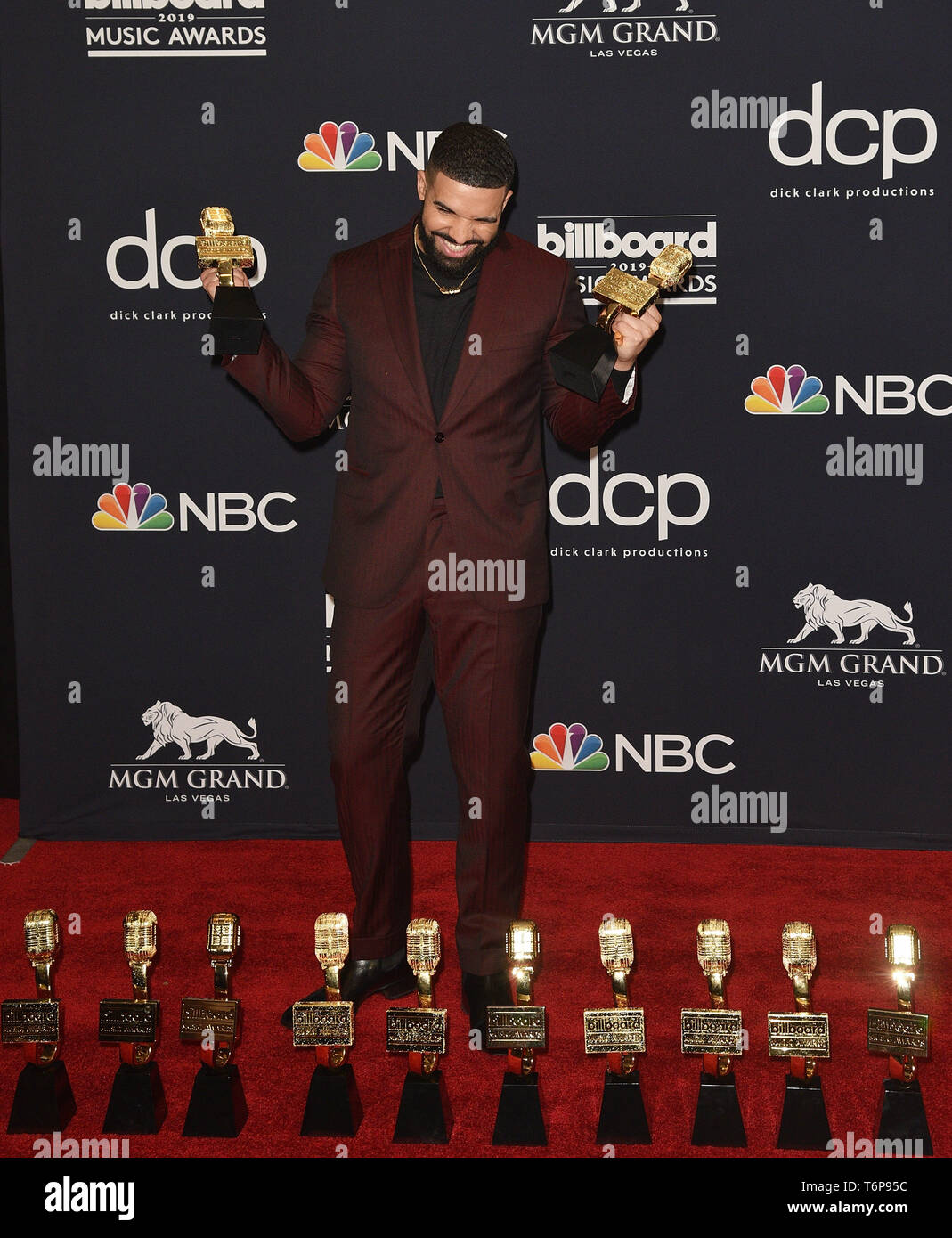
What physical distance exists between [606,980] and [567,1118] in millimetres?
686

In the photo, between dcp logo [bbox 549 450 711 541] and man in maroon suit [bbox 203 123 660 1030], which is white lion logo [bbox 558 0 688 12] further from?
man in maroon suit [bbox 203 123 660 1030]

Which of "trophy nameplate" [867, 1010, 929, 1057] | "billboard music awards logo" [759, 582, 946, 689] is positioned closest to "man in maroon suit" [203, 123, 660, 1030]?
"trophy nameplate" [867, 1010, 929, 1057]

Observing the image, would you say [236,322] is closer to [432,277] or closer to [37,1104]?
[432,277]

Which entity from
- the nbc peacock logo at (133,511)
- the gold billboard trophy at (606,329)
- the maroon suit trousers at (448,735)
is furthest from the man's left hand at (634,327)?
the nbc peacock logo at (133,511)

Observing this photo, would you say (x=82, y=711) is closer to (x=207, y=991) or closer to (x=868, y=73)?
(x=207, y=991)

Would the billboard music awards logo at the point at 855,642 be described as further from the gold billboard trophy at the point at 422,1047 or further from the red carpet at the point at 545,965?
the gold billboard trophy at the point at 422,1047

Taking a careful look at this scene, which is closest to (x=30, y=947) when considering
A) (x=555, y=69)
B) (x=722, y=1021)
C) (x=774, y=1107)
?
(x=722, y=1021)

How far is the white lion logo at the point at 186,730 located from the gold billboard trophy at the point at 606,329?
224 cm

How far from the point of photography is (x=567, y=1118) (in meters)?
2.76

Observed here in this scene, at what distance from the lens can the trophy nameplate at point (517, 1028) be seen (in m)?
2.60

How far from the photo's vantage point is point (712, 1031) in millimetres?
2584

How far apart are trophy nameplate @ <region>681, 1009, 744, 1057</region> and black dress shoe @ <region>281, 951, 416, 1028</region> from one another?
2.88ft

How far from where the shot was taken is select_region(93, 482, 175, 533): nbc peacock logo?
4434 mm

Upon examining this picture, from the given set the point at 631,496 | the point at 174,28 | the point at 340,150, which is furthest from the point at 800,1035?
the point at 174,28
